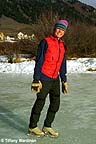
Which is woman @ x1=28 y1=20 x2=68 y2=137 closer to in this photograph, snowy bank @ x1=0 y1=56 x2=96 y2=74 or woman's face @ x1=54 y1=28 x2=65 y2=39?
woman's face @ x1=54 y1=28 x2=65 y2=39

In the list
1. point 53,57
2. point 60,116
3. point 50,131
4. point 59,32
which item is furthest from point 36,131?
Answer: point 60,116

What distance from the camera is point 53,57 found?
6715 mm

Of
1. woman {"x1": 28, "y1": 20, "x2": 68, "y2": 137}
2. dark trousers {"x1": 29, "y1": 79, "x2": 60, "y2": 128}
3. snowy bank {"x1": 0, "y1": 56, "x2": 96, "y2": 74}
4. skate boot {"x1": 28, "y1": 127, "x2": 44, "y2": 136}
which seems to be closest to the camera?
woman {"x1": 28, "y1": 20, "x2": 68, "y2": 137}

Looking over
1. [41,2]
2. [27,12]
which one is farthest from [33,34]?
[41,2]

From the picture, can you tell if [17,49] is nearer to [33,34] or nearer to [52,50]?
[33,34]

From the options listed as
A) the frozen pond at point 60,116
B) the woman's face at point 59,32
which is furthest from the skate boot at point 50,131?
the woman's face at point 59,32

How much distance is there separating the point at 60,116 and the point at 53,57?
85.8 inches

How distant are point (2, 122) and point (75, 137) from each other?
1771mm

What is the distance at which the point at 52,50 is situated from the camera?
6676 mm

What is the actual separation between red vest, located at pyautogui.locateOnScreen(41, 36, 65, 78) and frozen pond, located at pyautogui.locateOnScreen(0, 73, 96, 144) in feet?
3.49

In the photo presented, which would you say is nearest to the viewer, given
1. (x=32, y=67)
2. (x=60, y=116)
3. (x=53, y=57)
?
(x=53, y=57)

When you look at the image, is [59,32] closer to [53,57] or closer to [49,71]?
[53,57]

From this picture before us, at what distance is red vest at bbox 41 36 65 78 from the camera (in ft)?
21.9

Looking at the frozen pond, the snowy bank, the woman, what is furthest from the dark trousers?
the snowy bank
